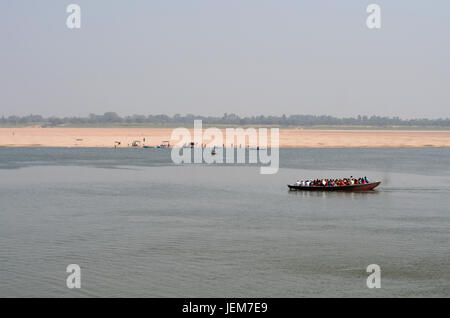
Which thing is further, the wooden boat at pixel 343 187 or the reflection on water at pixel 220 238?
the wooden boat at pixel 343 187

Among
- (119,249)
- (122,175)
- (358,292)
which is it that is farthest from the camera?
(122,175)

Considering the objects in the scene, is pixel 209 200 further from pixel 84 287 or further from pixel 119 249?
pixel 84 287

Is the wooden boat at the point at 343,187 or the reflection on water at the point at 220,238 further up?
the wooden boat at the point at 343,187

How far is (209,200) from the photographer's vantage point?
58.5m

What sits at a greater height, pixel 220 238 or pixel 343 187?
pixel 343 187

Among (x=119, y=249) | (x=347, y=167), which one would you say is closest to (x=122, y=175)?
(x=347, y=167)

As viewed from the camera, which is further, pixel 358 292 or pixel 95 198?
pixel 95 198

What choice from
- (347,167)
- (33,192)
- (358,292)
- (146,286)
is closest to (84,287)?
(146,286)

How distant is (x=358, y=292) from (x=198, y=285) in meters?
7.67

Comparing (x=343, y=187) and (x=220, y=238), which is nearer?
(x=220, y=238)

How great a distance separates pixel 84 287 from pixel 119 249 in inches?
302
